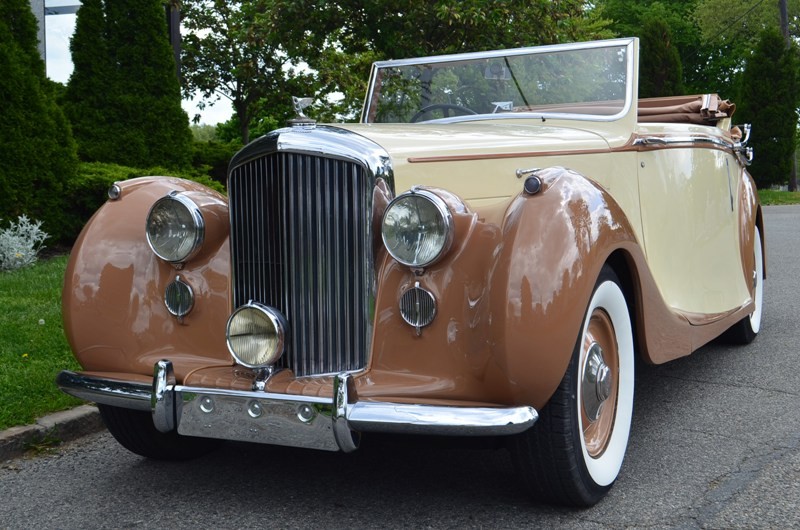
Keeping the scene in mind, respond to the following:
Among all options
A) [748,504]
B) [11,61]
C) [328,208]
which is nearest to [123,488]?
[328,208]

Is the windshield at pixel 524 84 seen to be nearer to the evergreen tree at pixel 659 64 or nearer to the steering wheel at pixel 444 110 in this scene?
the steering wheel at pixel 444 110

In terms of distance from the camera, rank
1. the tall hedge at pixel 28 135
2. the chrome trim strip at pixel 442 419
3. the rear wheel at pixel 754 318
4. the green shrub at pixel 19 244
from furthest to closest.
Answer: the tall hedge at pixel 28 135, the green shrub at pixel 19 244, the rear wheel at pixel 754 318, the chrome trim strip at pixel 442 419

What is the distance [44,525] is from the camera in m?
2.93

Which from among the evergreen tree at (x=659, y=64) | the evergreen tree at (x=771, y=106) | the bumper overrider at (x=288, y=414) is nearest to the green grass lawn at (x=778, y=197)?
the evergreen tree at (x=771, y=106)

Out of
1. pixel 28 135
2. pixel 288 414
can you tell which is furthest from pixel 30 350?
pixel 28 135

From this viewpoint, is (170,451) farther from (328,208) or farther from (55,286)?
(55,286)

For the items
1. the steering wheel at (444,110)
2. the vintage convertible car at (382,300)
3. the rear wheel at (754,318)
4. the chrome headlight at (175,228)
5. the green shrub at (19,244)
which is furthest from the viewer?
the green shrub at (19,244)

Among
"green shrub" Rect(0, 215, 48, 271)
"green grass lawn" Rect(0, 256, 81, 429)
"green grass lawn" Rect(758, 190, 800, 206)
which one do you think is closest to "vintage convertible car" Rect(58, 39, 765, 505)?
"green grass lawn" Rect(0, 256, 81, 429)

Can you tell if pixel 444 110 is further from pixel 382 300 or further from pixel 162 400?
pixel 162 400

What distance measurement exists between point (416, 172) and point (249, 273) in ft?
2.25

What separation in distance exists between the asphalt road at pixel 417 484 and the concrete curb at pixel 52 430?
0.07 meters

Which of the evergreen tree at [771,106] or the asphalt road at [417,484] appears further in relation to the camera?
the evergreen tree at [771,106]

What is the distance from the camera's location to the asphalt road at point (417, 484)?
9.39 ft

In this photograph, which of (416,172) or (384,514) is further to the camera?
(416,172)
